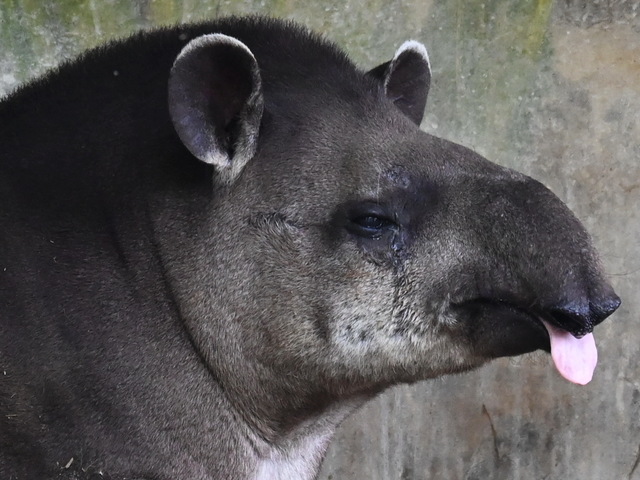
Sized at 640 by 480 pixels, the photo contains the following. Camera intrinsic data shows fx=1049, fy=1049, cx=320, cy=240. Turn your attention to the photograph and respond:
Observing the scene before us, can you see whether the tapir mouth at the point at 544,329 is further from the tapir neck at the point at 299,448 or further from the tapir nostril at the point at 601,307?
the tapir neck at the point at 299,448

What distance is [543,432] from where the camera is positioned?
609cm

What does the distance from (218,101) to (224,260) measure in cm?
54

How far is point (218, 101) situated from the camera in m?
3.54

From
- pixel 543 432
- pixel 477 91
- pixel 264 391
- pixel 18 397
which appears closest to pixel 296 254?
pixel 264 391

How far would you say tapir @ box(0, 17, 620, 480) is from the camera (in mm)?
3420

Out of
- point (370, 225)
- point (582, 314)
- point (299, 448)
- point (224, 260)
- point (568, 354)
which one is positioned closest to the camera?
point (582, 314)

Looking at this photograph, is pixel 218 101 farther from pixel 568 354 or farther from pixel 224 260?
pixel 568 354

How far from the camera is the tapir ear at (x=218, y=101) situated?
3.41 metres

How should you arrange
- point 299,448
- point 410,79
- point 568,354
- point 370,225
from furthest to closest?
point 410,79 → point 299,448 → point 370,225 → point 568,354

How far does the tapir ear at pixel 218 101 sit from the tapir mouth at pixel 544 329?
914 millimetres

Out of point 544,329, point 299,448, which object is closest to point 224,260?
point 299,448

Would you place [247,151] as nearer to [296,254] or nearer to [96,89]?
[296,254]

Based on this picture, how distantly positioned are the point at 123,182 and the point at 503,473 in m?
3.41

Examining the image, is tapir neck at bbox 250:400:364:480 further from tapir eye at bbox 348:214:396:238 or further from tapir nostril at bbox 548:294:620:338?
tapir nostril at bbox 548:294:620:338
